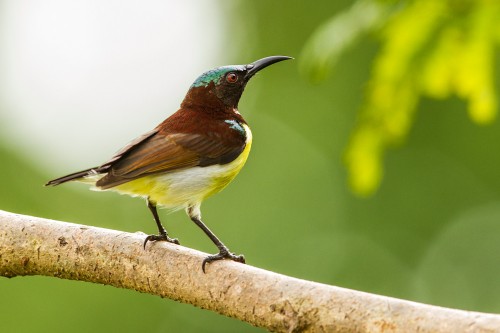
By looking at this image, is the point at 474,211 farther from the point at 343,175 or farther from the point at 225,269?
the point at 225,269

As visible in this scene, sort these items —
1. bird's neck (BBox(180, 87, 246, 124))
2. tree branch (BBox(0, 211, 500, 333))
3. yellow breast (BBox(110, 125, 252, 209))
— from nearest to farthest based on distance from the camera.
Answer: tree branch (BBox(0, 211, 500, 333))
yellow breast (BBox(110, 125, 252, 209))
bird's neck (BBox(180, 87, 246, 124))

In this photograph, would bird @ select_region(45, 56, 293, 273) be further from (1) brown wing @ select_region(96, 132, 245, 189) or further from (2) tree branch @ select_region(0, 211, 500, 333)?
(2) tree branch @ select_region(0, 211, 500, 333)

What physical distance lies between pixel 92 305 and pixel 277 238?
3.12 meters

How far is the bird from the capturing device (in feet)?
15.2

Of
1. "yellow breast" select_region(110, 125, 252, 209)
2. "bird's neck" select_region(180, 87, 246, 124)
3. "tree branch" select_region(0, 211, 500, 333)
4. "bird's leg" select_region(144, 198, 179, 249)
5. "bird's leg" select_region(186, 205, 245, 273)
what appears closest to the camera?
"tree branch" select_region(0, 211, 500, 333)

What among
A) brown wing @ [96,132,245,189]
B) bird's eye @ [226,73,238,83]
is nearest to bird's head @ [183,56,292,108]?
bird's eye @ [226,73,238,83]

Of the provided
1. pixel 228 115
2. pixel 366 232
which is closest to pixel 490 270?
pixel 366 232

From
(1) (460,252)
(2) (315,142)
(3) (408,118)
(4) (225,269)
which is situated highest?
(3) (408,118)

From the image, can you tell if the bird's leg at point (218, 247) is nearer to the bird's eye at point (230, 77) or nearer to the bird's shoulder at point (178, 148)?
the bird's shoulder at point (178, 148)

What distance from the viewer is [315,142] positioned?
45.1 feet

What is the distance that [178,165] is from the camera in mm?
4707

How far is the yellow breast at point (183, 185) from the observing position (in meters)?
4.70

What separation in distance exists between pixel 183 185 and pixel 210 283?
1125 millimetres

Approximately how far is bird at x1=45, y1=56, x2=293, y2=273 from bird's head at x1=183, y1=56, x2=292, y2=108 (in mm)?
134
